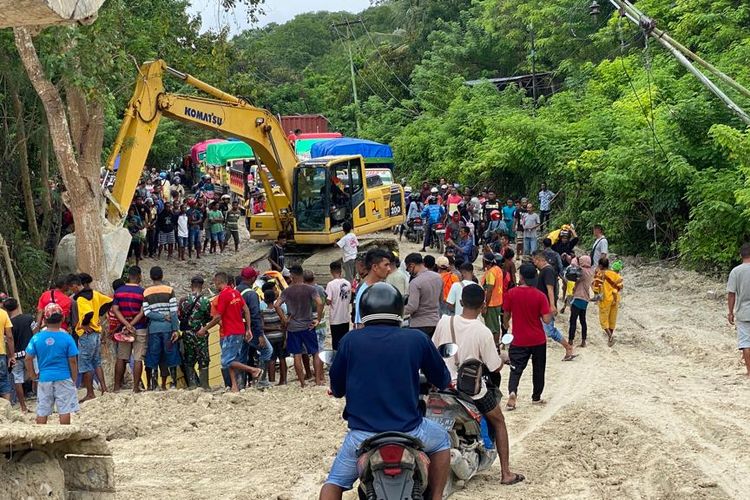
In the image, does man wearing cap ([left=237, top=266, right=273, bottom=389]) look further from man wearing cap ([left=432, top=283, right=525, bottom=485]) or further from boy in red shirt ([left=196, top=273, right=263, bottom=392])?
man wearing cap ([left=432, top=283, right=525, bottom=485])

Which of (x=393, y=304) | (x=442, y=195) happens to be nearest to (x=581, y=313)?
(x=393, y=304)

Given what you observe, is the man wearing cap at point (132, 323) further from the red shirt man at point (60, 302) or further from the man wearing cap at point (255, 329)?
the man wearing cap at point (255, 329)

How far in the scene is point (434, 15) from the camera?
5581 centimetres

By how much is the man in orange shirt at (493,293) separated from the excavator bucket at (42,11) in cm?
1157

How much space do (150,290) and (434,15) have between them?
4458cm

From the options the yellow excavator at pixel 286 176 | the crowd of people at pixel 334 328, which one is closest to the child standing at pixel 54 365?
the crowd of people at pixel 334 328

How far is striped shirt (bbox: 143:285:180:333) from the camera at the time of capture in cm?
1341

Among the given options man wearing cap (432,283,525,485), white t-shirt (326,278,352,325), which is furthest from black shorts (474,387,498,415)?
white t-shirt (326,278,352,325)

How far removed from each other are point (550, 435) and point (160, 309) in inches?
216

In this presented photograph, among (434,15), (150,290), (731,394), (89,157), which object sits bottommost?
(731,394)

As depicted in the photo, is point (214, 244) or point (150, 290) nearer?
point (150, 290)

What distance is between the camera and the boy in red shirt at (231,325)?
42.6 feet

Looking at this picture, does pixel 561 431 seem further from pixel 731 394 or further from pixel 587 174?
pixel 587 174

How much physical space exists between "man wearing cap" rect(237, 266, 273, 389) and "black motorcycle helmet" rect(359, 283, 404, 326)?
7019 mm
